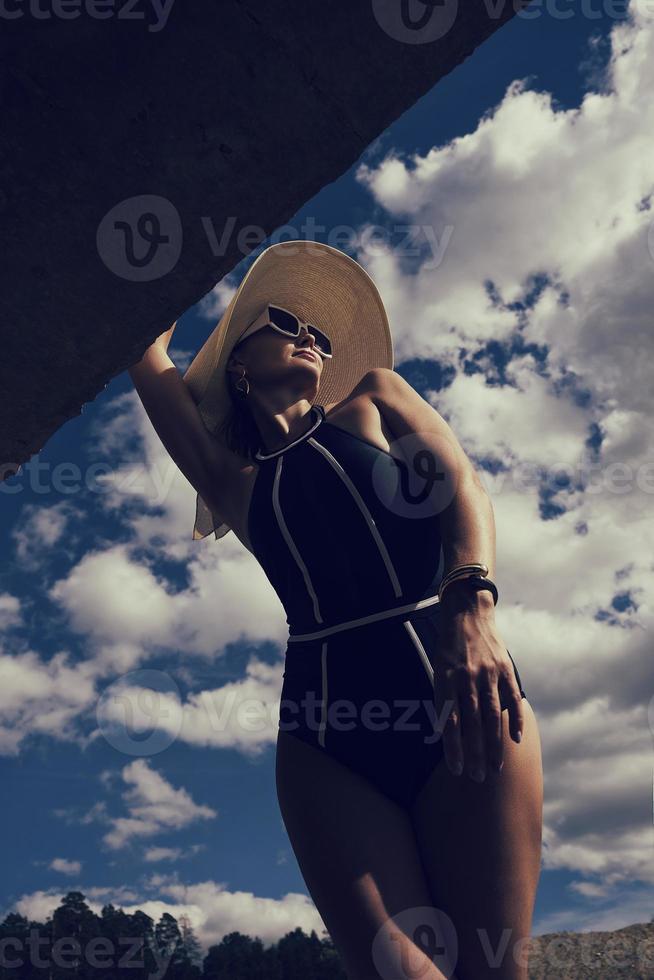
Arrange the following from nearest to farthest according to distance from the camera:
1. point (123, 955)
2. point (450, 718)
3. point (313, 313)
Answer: point (450, 718)
point (313, 313)
point (123, 955)

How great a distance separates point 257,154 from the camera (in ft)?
5.46

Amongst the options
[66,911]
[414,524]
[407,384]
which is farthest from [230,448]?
[66,911]

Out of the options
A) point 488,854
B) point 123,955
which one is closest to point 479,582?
point 488,854

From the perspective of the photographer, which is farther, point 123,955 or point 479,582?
point 123,955

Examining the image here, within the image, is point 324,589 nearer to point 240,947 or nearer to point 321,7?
point 321,7

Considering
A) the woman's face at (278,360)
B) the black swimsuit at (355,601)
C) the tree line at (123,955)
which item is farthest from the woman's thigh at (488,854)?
the tree line at (123,955)

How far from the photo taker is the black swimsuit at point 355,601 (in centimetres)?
249

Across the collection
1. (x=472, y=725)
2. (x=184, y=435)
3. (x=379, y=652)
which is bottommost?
(x=472, y=725)

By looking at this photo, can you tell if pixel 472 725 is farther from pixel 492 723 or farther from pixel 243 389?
pixel 243 389

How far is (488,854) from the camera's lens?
7.37 ft

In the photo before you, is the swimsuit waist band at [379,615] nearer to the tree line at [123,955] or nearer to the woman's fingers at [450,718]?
the woman's fingers at [450,718]

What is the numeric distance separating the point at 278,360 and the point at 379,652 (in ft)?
4.40

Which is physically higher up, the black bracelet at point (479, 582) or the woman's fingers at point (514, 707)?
the black bracelet at point (479, 582)

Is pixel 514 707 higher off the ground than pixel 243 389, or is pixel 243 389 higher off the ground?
pixel 243 389
